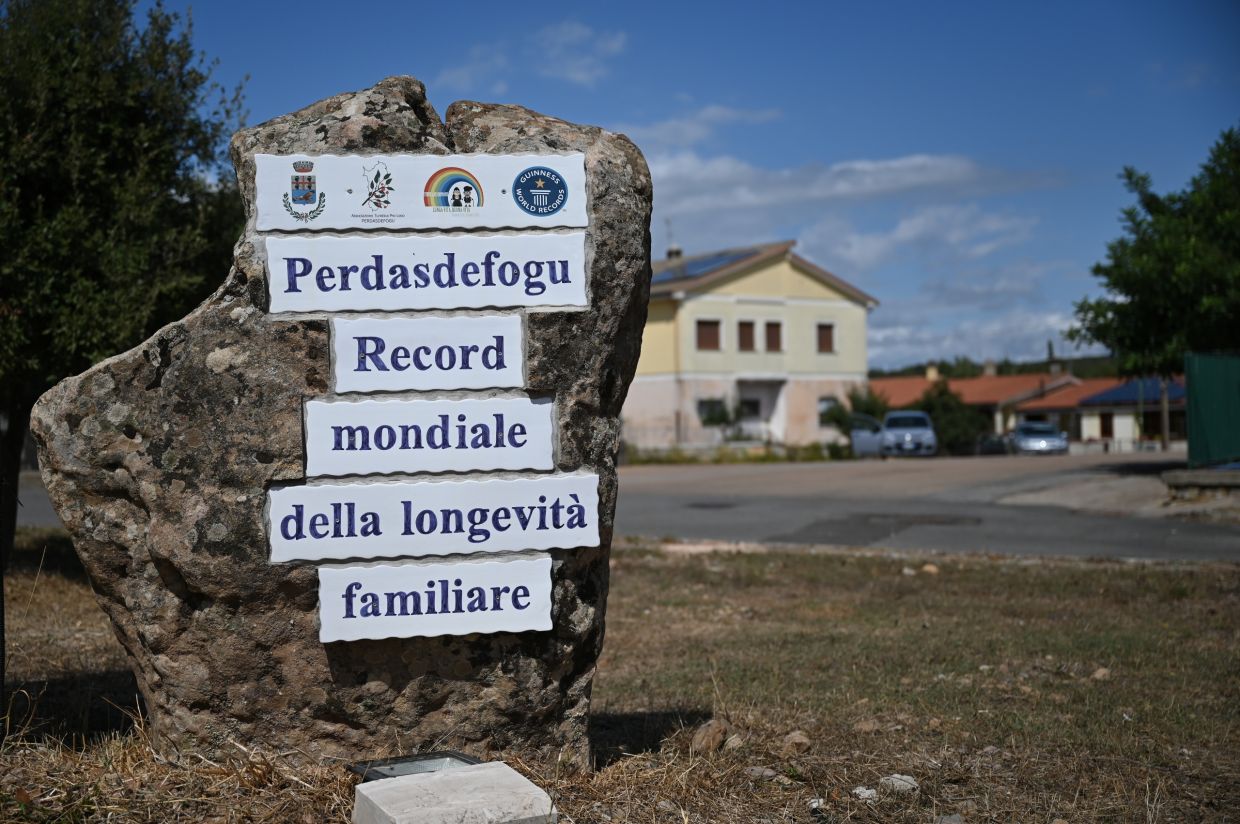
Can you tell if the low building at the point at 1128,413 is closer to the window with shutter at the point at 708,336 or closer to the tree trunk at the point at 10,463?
the window with shutter at the point at 708,336

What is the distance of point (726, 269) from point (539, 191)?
3976cm

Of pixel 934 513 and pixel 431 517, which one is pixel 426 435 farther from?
pixel 934 513

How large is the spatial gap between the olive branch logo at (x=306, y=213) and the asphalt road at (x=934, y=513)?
939cm

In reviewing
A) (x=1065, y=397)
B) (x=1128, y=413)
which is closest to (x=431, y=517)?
(x=1128, y=413)

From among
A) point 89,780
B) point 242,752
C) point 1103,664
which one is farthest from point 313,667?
point 1103,664

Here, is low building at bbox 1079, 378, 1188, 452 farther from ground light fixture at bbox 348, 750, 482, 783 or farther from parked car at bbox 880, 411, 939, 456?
ground light fixture at bbox 348, 750, 482, 783

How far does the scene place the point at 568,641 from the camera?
4.21 meters

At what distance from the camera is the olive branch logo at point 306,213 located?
13.3 ft

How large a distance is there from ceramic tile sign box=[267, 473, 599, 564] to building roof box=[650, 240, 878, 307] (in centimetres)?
3837

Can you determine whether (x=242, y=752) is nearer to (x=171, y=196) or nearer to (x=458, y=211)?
(x=458, y=211)

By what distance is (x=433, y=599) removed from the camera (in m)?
4.04

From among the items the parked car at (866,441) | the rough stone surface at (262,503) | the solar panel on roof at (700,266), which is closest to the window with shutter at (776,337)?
the solar panel on roof at (700,266)

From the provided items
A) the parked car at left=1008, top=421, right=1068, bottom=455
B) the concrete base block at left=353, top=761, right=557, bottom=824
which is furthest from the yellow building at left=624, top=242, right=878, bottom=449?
the concrete base block at left=353, top=761, right=557, bottom=824

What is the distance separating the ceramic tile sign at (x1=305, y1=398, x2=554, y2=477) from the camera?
3.96 m
